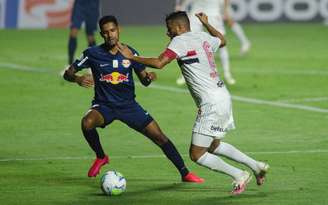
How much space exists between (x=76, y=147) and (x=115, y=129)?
173 centimetres

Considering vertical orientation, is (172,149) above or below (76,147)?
above

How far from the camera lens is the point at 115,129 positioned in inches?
644

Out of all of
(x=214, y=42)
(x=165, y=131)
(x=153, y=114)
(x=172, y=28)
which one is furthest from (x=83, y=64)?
(x=153, y=114)

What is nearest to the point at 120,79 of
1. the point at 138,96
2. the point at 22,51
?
the point at 138,96

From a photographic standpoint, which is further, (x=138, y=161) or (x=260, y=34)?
(x=260, y=34)

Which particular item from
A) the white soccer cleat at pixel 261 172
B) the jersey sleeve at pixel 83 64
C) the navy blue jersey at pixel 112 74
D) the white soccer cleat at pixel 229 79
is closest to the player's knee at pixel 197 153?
the white soccer cleat at pixel 261 172

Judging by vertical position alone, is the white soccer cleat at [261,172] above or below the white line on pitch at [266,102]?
above

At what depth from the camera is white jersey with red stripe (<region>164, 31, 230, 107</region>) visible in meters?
11.3

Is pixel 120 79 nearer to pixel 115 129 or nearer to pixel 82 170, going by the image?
pixel 82 170

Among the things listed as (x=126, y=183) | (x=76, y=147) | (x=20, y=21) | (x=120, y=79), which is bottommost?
(x=20, y=21)

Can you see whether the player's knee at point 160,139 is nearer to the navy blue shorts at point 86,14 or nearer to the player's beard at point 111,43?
the player's beard at point 111,43

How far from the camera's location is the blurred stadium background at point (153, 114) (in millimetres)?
11633

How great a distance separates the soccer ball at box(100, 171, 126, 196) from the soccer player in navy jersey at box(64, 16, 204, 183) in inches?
37.0

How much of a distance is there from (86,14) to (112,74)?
10.9 m
